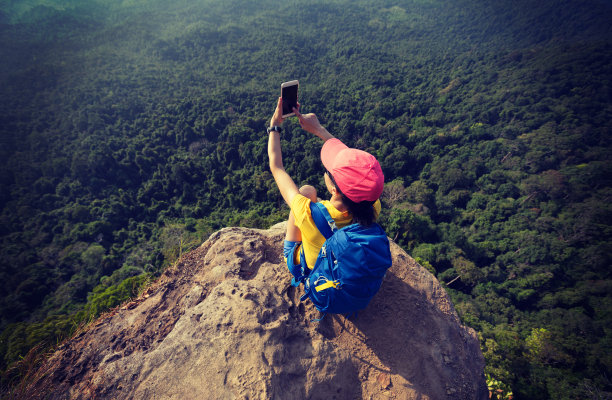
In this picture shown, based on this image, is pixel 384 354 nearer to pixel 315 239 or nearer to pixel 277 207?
pixel 315 239

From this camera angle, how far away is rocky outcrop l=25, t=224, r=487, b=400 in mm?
3467

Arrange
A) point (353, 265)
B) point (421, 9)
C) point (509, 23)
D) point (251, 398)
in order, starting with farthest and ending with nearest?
Answer: point (421, 9), point (509, 23), point (251, 398), point (353, 265)

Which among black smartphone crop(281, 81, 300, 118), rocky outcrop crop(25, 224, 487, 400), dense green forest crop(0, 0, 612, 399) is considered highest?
black smartphone crop(281, 81, 300, 118)

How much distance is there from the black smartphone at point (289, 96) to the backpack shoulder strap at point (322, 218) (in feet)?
5.54

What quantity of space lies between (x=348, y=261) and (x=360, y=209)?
24.6 inches

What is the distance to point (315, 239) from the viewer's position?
3.41 metres

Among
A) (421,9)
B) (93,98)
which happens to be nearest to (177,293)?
(93,98)

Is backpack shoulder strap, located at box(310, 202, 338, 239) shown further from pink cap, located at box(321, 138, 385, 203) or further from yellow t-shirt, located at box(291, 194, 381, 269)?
pink cap, located at box(321, 138, 385, 203)

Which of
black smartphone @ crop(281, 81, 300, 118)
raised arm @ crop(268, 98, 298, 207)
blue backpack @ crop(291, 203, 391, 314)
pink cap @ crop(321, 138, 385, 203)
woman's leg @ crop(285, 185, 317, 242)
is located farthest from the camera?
woman's leg @ crop(285, 185, 317, 242)

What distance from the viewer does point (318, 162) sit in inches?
1352

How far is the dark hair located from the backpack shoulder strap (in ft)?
0.84

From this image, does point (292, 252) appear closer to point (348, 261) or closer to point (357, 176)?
point (348, 261)

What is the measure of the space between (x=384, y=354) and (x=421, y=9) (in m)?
157

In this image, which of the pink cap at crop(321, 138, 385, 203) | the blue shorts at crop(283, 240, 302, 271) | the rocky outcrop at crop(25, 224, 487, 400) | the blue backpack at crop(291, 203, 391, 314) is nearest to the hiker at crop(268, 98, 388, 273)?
the pink cap at crop(321, 138, 385, 203)
